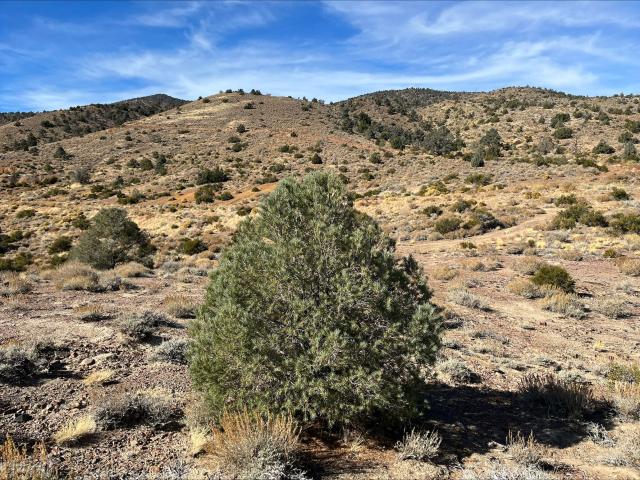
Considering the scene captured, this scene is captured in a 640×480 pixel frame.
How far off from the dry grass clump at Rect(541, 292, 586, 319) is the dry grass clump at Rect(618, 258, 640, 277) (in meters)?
4.99

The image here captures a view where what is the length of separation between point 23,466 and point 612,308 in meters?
14.3

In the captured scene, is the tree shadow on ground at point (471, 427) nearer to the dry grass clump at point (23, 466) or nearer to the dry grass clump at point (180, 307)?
the dry grass clump at point (23, 466)

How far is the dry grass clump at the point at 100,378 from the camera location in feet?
24.0

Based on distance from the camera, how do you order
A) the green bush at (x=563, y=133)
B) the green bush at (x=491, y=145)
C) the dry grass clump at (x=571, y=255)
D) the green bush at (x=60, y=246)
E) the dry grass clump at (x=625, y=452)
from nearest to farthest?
the dry grass clump at (x=625, y=452) < the dry grass clump at (x=571, y=255) < the green bush at (x=60, y=246) < the green bush at (x=491, y=145) < the green bush at (x=563, y=133)

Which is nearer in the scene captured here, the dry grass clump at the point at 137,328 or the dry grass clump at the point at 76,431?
the dry grass clump at the point at 76,431

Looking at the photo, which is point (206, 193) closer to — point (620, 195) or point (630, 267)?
point (620, 195)

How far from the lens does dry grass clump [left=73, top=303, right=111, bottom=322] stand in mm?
10602

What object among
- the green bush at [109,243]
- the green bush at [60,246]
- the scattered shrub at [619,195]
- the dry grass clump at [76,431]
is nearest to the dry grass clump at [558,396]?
the dry grass clump at [76,431]

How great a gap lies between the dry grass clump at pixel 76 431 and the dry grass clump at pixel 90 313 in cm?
521

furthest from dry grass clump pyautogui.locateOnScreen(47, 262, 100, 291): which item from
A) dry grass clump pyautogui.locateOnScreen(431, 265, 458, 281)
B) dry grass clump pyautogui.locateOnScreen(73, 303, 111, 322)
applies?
dry grass clump pyautogui.locateOnScreen(431, 265, 458, 281)

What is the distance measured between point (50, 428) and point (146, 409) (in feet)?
3.98

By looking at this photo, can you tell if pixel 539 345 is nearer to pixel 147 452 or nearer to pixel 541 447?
pixel 541 447

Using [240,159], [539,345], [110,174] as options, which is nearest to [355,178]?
[240,159]

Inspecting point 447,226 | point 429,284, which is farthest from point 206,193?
point 429,284
